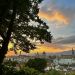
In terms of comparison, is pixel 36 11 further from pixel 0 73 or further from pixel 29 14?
pixel 0 73

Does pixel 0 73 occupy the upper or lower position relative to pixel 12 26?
lower

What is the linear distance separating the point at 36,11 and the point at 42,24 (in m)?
1.48

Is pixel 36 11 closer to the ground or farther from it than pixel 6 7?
farther from it

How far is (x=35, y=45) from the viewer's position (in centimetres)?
3556

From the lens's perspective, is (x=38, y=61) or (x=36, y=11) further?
(x=38, y=61)

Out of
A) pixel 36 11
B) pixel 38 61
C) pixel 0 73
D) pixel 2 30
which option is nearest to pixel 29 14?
pixel 36 11

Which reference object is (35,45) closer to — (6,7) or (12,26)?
(12,26)

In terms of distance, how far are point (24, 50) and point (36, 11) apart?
417 centimetres

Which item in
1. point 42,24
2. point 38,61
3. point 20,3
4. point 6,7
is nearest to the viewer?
point 6,7

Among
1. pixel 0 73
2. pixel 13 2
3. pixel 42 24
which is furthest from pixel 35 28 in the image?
pixel 13 2

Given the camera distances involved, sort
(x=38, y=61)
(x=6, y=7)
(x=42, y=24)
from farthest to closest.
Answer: (x=38, y=61), (x=42, y=24), (x=6, y=7)

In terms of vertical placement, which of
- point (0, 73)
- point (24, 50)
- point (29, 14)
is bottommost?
point (0, 73)

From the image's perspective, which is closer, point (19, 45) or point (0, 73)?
point (0, 73)

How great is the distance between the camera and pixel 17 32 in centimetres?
3428
